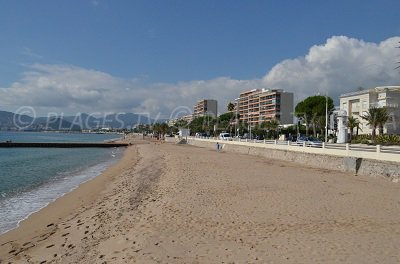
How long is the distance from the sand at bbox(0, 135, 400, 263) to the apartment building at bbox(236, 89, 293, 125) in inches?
4640

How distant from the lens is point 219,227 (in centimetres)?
930

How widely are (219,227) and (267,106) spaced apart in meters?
137

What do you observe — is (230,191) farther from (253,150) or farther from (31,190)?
(253,150)

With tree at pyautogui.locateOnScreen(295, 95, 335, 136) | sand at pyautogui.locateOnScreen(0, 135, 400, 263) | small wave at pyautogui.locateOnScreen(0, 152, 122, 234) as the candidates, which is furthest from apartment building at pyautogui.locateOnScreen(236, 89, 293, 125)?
sand at pyautogui.locateOnScreen(0, 135, 400, 263)

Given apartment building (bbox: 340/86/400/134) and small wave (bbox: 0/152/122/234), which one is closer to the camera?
small wave (bbox: 0/152/122/234)

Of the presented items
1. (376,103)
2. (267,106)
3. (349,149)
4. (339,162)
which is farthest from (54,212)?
(267,106)

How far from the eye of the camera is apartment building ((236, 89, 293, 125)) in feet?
454

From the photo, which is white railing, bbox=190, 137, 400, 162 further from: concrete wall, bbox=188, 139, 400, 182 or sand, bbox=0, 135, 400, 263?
sand, bbox=0, 135, 400, 263

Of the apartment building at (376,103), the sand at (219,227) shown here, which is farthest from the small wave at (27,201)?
the apartment building at (376,103)

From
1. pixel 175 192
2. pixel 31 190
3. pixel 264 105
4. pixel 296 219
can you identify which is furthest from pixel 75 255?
pixel 264 105

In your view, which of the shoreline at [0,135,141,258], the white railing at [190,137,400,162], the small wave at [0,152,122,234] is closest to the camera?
the shoreline at [0,135,141,258]

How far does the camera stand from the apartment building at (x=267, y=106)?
454ft

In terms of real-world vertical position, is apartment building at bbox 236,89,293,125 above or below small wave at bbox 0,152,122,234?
above

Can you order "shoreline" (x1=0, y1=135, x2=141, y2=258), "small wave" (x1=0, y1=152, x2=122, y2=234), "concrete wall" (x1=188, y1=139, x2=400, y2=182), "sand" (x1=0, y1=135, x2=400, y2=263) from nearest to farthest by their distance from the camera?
"sand" (x1=0, y1=135, x2=400, y2=263) → "shoreline" (x1=0, y1=135, x2=141, y2=258) → "small wave" (x1=0, y1=152, x2=122, y2=234) → "concrete wall" (x1=188, y1=139, x2=400, y2=182)
